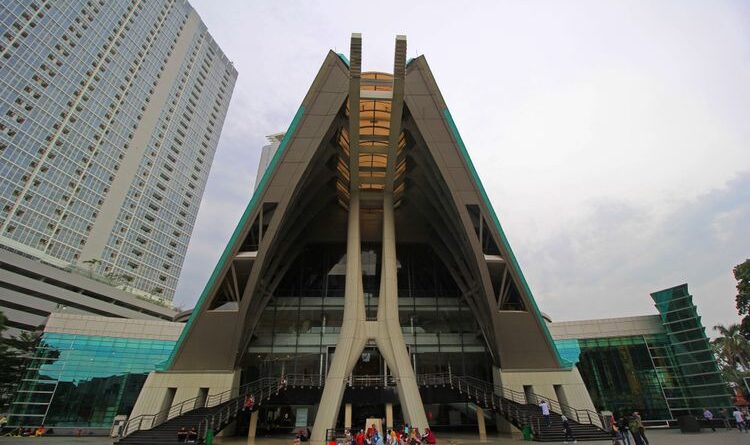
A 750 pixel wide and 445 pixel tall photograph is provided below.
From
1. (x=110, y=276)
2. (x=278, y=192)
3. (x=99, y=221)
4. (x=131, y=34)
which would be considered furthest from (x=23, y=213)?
(x=278, y=192)

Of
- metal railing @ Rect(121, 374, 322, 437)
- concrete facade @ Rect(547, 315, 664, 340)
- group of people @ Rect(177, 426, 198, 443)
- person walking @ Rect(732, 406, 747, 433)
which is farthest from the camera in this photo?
concrete facade @ Rect(547, 315, 664, 340)

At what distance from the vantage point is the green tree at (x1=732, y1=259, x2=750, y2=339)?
90.2 feet

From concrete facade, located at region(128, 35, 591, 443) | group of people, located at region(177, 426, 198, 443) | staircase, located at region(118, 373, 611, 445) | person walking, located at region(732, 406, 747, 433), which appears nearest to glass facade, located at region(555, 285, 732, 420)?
staircase, located at region(118, 373, 611, 445)

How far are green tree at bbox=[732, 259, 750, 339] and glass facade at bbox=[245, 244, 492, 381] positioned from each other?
765 inches

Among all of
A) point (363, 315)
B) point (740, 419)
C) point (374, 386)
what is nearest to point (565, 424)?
point (740, 419)

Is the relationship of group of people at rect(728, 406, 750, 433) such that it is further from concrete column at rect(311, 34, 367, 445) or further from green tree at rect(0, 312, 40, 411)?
green tree at rect(0, 312, 40, 411)

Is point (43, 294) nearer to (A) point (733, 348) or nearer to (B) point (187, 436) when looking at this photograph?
(B) point (187, 436)

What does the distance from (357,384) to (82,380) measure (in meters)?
22.8

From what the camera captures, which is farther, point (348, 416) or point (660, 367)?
point (660, 367)

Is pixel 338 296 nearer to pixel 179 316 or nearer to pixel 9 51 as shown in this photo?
pixel 179 316

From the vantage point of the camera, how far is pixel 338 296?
32.1 metres

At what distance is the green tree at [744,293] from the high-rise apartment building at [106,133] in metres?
79.8

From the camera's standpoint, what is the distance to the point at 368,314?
31.5m

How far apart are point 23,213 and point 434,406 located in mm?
60573
